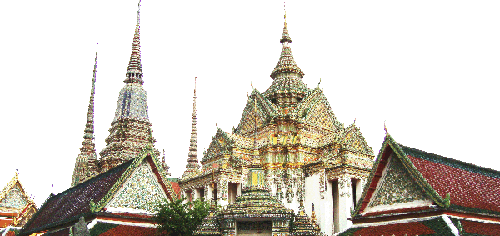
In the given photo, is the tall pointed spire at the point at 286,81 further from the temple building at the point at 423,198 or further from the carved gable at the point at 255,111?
the temple building at the point at 423,198

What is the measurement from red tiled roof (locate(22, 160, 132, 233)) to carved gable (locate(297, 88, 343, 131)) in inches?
596

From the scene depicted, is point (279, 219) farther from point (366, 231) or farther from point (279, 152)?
point (279, 152)

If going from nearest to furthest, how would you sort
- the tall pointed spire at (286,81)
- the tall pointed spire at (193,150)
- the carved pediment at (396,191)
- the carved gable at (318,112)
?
the carved pediment at (396,191), the carved gable at (318,112), the tall pointed spire at (286,81), the tall pointed spire at (193,150)

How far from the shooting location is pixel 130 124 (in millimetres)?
37406

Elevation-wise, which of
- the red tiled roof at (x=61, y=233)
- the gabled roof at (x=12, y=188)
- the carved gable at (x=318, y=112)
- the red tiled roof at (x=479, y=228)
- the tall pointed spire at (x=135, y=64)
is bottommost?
the red tiled roof at (x=61, y=233)

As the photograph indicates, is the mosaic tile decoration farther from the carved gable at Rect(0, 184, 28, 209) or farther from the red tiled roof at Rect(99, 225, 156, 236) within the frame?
the carved gable at Rect(0, 184, 28, 209)

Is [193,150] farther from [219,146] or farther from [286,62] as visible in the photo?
[286,62]

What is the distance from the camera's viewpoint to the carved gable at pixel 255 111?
30.6 m

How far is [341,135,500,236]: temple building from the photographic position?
40.9 ft

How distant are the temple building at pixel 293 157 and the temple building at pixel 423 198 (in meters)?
Answer: 10.0

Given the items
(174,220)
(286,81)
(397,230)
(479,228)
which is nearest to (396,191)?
(397,230)

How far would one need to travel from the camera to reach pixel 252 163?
28.6m

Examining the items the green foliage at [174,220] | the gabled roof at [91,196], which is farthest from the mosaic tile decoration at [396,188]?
the gabled roof at [91,196]

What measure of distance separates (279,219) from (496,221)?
6.23m
